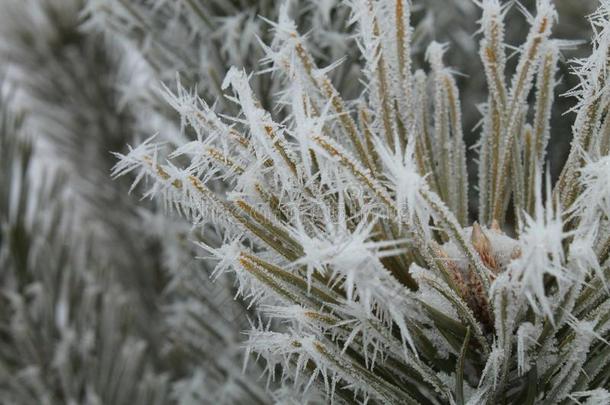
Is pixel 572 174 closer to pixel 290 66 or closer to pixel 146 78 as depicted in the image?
pixel 290 66

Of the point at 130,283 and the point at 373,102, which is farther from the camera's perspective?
the point at 130,283

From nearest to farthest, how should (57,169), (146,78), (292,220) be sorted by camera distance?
(292,220)
(146,78)
(57,169)

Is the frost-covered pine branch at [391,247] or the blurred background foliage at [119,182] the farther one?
the blurred background foliage at [119,182]

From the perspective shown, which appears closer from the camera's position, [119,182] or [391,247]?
[391,247]

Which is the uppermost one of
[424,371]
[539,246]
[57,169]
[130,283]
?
[539,246]

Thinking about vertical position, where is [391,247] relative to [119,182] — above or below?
above

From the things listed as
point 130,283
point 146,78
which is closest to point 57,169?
point 130,283

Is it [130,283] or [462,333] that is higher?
[462,333]

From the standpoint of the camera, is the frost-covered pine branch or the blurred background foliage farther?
the blurred background foliage

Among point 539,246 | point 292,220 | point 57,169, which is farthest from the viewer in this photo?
point 57,169
